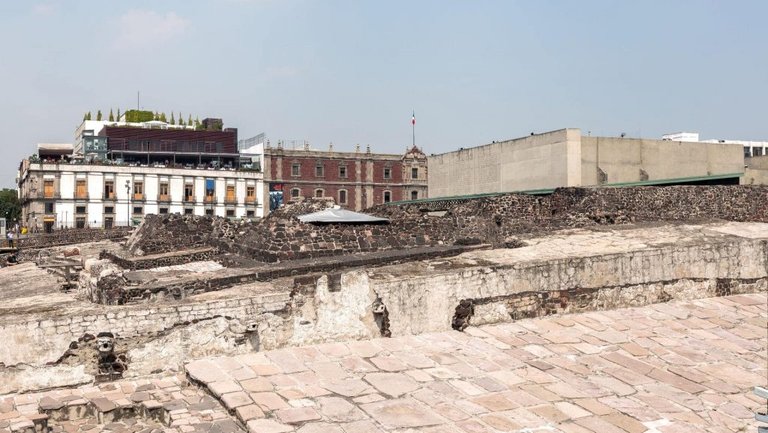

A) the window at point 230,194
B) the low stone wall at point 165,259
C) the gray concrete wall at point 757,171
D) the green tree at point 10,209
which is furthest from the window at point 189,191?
the gray concrete wall at point 757,171

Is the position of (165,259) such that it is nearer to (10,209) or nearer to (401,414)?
(401,414)

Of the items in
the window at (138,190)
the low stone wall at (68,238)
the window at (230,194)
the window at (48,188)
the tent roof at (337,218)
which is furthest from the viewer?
the window at (230,194)

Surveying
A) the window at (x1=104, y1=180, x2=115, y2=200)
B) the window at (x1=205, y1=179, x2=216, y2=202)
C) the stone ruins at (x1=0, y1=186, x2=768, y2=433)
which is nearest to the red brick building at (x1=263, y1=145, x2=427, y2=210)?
the window at (x1=205, y1=179, x2=216, y2=202)

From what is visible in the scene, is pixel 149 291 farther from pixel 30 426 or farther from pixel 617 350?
pixel 617 350

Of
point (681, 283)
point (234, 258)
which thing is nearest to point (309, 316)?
point (234, 258)

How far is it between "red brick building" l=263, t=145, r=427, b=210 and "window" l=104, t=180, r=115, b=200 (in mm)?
10111

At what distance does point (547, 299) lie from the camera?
10.5 m

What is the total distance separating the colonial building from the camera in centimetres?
4216

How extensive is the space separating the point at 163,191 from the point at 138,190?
1.56 meters

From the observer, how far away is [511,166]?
2444 cm

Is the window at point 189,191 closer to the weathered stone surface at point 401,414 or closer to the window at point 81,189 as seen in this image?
the window at point 81,189

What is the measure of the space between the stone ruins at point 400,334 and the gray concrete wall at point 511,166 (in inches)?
324

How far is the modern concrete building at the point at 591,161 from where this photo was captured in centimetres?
2197

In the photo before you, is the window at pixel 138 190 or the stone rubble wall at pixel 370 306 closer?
the stone rubble wall at pixel 370 306
